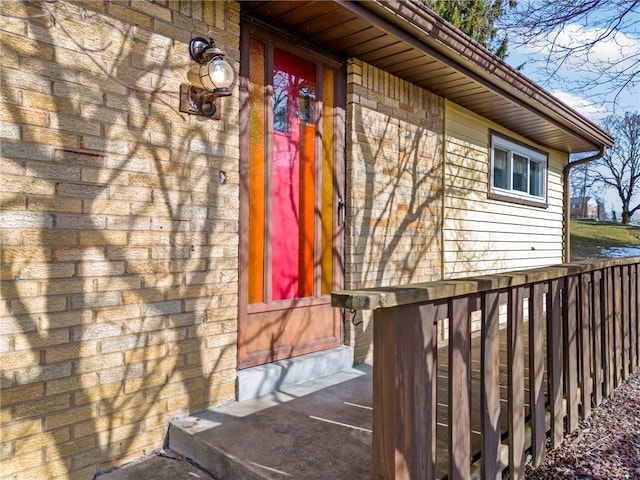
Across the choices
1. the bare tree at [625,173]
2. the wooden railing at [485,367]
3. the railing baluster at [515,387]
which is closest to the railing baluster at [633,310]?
the wooden railing at [485,367]

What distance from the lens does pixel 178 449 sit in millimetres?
2512

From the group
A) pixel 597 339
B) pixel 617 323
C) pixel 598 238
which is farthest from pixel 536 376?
pixel 598 238

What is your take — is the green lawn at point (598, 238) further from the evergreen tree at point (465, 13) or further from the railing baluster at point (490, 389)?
the railing baluster at point (490, 389)

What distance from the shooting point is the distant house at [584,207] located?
1437 inches

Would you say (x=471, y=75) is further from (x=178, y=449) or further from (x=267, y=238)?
(x=178, y=449)

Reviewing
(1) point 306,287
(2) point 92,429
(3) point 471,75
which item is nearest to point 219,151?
(1) point 306,287

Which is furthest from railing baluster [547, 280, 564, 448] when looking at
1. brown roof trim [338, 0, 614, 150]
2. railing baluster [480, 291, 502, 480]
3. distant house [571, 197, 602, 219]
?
distant house [571, 197, 602, 219]

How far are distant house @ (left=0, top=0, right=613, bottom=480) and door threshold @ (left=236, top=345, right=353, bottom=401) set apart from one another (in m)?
0.02

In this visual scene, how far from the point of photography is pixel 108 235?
234 centimetres

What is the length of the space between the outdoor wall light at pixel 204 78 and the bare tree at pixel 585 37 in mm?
4172

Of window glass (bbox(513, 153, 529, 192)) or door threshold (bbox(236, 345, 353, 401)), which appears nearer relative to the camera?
→ door threshold (bbox(236, 345, 353, 401))

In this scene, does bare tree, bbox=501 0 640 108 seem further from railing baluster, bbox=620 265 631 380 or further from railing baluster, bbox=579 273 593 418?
railing baluster, bbox=579 273 593 418

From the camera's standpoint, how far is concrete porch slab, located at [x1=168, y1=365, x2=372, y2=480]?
7.00ft

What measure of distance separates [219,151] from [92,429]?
1.69 metres
